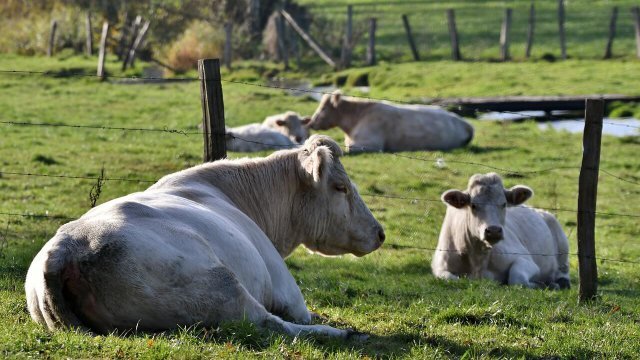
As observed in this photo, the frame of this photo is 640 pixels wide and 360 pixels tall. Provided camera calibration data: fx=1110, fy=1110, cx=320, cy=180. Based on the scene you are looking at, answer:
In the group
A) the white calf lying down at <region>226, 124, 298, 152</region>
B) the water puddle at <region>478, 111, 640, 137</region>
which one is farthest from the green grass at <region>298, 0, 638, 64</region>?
the white calf lying down at <region>226, 124, 298, 152</region>

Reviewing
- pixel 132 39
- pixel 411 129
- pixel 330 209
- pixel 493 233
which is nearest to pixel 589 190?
pixel 493 233

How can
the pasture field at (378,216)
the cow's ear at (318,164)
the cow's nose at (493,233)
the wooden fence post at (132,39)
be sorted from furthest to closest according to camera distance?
the wooden fence post at (132,39) → the cow's nose at (493,233) → the cow's ear at (318,164) → the pasture field at (378,216)

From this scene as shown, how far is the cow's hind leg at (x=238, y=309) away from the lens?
686 cm

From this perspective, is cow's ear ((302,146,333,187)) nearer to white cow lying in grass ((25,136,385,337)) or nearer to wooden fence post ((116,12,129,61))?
white cow lying in grass ((25,136,385,337))

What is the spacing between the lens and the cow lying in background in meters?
24.7

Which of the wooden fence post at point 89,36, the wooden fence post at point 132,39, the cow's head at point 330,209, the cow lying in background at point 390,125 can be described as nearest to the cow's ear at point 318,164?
the cow's head at point 330,209

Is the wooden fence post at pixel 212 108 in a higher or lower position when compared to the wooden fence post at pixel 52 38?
higher

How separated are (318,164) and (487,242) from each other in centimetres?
452

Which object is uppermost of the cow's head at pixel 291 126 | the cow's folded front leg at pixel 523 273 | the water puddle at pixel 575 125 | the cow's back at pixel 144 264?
the cow's back at pixel 144 264

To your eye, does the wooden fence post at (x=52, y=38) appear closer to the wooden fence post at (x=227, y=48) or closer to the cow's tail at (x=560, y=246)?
the wooden fence post at (x=227, y=48)

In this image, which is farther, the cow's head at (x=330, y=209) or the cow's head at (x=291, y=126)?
the cow's head at (x=291, y=126)

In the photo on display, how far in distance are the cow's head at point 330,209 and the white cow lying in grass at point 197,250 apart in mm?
11

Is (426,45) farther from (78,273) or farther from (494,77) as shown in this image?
(78,273)

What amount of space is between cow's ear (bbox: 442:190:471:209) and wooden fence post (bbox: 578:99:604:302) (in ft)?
9.13
